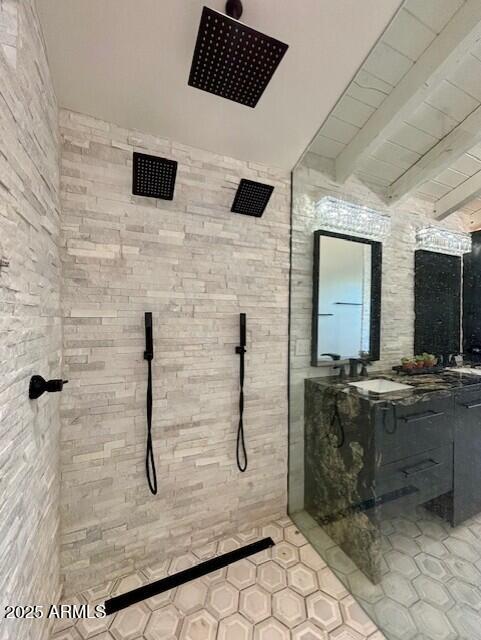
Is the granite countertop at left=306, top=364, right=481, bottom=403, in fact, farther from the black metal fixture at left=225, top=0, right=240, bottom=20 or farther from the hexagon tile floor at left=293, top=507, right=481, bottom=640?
the black metal fixture at left=225, top=0, right=240, bottom=20

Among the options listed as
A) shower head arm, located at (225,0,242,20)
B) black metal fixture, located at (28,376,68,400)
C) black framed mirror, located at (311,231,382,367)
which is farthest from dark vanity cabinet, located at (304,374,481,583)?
shower head arm, located at (225,0,242,20)

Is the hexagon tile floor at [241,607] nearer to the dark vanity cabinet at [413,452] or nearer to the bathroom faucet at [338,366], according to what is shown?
the dark vanity cabinet at [413,452]

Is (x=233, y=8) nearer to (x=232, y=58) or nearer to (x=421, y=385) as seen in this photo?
(x=232, y=58)

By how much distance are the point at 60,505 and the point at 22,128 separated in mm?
1540

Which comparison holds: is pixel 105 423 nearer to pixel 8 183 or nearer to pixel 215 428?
pixel 215 428

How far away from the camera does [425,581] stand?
1170 mm

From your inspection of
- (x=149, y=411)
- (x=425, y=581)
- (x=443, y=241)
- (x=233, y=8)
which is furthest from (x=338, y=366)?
(x=233, y=8)

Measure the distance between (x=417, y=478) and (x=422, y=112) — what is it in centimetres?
177

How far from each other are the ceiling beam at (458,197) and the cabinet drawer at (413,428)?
34.4 inches

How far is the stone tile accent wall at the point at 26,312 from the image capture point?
2.26ft

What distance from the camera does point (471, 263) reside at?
44.3 inches

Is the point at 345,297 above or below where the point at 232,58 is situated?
below

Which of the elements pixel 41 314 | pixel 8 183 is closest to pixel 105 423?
pixel 41 314

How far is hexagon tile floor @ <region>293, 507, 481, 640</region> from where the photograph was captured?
1073 millimetres
